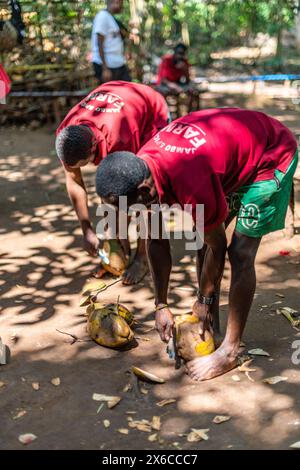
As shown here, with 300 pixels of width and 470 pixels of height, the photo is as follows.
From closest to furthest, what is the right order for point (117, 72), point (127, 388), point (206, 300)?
point (127, 388), point (206, 300), point (117, 72)

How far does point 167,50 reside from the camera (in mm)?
16297

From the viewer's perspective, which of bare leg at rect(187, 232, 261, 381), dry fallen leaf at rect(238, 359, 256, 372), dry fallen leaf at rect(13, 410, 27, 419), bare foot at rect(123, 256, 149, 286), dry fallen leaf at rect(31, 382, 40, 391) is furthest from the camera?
bare foot at rect(123, 256, 149, 286)

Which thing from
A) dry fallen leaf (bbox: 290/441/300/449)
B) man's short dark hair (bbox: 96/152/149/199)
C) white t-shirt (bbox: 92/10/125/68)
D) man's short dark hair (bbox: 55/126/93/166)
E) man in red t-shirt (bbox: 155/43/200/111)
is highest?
white t-shirt (bbox: 92/10/125/68)

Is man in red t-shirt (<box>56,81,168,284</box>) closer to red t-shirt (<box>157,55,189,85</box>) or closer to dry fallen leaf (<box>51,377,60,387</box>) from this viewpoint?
dry fallen leaf (<box>51,377,60,387</box>)

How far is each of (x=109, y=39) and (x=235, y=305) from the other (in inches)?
249

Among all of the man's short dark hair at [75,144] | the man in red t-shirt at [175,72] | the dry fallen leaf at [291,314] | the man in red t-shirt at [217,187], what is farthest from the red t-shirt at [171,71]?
the man in red t-shirt at [217,187]

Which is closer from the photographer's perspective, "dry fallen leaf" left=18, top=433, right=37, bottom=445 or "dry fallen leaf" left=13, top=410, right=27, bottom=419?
"dry fallen leaf" left=18, top=433, right=37, bottom=445

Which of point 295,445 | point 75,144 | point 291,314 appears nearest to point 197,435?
point 295,445

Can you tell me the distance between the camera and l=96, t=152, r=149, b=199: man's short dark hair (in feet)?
9.21

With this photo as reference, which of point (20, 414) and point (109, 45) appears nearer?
point (20, 414)

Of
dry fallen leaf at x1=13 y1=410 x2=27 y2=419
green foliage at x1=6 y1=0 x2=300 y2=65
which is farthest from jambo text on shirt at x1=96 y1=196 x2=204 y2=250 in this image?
green foliage at x1=6 y1=0 x2=300 y2=65

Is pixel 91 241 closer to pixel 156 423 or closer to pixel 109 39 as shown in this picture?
pixel 156 423

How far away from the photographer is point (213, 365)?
3.48 m

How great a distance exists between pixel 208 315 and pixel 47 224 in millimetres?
2938
